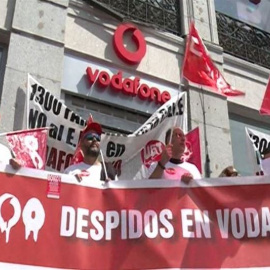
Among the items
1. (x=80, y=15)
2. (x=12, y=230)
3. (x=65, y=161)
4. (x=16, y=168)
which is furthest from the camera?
(x=80, y=15)

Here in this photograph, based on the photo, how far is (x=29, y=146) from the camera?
574 centimetres

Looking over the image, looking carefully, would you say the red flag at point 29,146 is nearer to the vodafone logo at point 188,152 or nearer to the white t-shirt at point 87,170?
the white t-shirt at point 87,170

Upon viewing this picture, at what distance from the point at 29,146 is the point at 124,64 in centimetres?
299

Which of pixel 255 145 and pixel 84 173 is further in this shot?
pixel 255 145

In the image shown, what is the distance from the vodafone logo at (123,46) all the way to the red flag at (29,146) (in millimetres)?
2663

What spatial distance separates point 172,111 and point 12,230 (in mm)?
4031

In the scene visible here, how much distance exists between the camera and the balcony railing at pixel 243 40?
395 inches

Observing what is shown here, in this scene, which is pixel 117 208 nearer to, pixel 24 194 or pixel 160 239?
pixel 160 239

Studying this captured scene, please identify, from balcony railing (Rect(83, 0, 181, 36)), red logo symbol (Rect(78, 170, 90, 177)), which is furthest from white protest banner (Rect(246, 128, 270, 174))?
red logo symbol (Rect(78, 170, 90, 177))

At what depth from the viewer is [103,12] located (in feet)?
27.4

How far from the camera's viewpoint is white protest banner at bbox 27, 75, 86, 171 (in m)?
6.57

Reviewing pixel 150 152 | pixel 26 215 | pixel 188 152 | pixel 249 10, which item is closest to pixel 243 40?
pixel 249 10

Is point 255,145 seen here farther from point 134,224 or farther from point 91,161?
point 134,224

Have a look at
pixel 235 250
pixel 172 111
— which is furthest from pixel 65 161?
pixel 235 250
